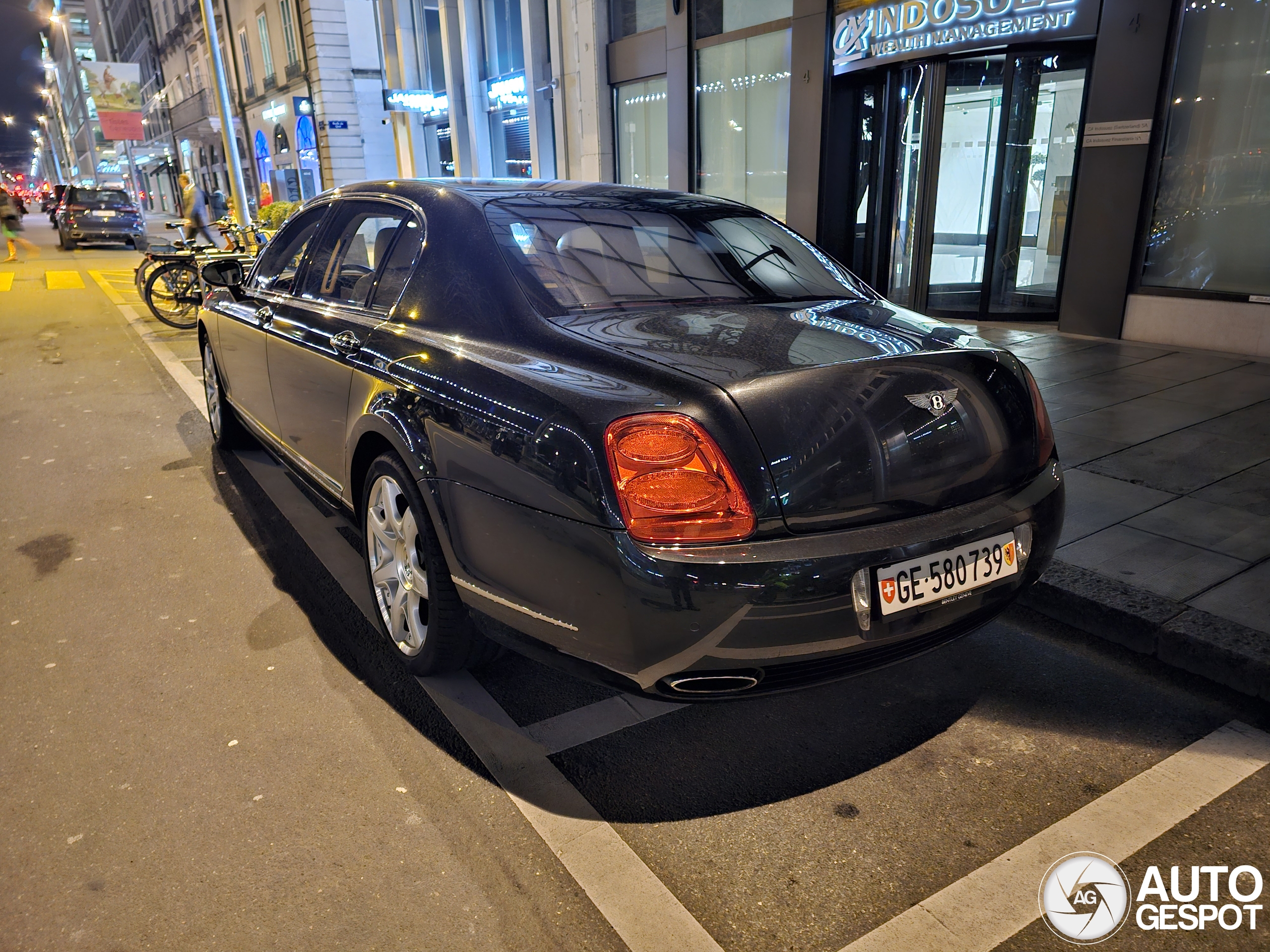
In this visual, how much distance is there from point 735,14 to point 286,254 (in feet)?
32.0

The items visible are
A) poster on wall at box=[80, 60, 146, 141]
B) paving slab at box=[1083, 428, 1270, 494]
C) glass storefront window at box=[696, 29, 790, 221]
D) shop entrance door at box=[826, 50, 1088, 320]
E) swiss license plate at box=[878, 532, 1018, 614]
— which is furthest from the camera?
poster on wall at box=[80, 60, 146, 141]

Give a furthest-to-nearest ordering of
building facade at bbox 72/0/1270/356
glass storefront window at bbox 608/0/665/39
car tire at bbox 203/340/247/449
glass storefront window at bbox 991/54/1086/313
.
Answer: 1. glass storefront window at bbox 608/0/665/39
2. glass storefront window at bbox 991/54/1086/313
3. building facade at bbox 72/0/1270/356
4. car tire at bbox 203/340/247/449

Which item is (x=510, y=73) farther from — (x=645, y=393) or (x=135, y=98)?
(x=135, y=98)

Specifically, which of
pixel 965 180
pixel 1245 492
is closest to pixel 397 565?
pixel 1245 492

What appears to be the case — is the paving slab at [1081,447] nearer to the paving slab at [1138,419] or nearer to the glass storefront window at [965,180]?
the paving slab at [1138,419]

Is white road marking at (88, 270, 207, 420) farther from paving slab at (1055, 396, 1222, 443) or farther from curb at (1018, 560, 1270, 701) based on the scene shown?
paving slab at (1055, 396, 1222, 443)

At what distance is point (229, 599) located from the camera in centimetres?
354

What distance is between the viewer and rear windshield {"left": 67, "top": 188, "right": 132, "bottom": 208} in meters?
25.3

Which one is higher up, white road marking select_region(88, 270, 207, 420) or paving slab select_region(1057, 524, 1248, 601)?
paving slab select_region(1057, 524, 1248, 601)

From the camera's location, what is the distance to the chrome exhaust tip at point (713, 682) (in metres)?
2.08

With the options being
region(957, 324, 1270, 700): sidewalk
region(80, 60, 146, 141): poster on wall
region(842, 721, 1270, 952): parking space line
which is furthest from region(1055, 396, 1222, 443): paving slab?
region(80, 60, 146, 141): poster on wall

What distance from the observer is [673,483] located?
204 centimetres

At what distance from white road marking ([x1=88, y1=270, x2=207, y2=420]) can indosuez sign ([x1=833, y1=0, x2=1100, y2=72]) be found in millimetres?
7773

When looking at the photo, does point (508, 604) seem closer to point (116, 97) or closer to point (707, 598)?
point (707, 598)
